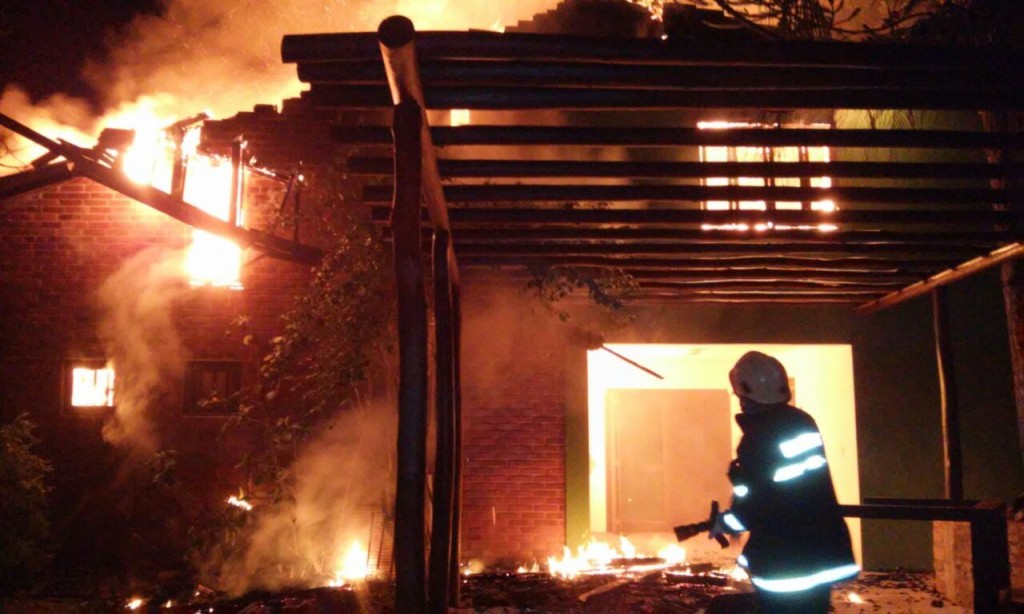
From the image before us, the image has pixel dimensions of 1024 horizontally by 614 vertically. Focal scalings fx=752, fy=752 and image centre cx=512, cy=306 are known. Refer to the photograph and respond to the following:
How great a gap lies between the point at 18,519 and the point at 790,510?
7515mm

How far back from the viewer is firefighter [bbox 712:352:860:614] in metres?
3.80

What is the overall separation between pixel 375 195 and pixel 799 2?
4585mm

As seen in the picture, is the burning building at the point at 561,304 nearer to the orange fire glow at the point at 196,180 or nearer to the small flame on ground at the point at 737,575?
the orange fire glow at the point at 196,180

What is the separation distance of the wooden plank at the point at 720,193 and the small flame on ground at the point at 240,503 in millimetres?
4715

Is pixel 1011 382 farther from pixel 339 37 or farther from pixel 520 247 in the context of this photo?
pixel 339 37

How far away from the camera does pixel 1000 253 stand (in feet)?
24.0

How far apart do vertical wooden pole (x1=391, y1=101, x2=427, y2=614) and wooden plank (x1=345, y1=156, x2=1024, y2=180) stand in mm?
1335

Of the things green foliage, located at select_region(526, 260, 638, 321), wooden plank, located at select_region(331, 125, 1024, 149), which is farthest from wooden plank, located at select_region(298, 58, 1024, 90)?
green foliage, located at select_region(526, 260, 638, 321)

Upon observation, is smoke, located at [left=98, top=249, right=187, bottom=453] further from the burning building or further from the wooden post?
the wooden post

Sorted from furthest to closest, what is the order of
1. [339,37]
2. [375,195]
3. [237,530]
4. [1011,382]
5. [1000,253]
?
[1011,382], [237,530], [1000,253], [375,195], [339,37]

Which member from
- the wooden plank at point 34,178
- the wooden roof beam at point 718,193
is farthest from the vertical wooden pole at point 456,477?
the wooden plank at point 34,178

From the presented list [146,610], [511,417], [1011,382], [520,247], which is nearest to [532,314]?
[511,417]

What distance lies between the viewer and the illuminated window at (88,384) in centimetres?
1017

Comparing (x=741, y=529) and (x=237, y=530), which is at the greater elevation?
(x=741, y=529)
